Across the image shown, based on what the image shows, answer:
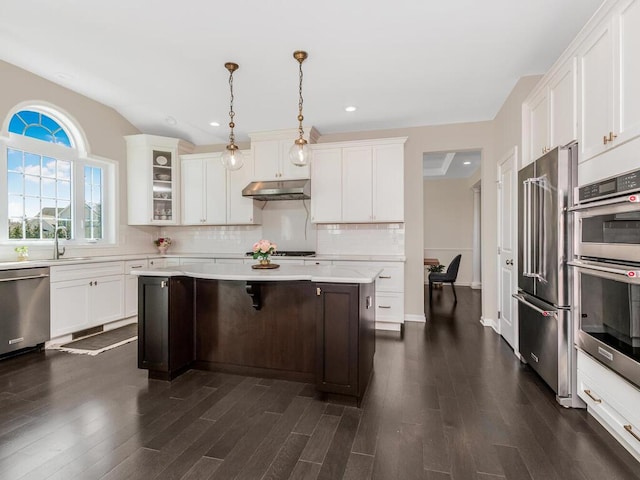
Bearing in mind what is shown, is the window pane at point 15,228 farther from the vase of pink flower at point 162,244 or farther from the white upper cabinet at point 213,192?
the white upper cabinet at point 213,192

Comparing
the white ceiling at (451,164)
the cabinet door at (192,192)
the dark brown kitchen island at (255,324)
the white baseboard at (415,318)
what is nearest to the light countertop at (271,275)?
the dark brown kitchen island at (255,324)

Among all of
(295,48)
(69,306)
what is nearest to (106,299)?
(69,306)

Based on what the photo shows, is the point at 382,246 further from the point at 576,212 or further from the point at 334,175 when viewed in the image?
the point at 576,212

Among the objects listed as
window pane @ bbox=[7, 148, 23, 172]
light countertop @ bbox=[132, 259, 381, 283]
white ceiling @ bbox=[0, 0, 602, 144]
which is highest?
white ceiling @ bbox=[0, 0, 602, 144]

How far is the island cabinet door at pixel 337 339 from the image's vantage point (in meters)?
2.32

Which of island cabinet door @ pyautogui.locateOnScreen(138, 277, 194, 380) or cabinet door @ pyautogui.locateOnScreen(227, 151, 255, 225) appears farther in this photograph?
cabinet door @ pyautogui.locateOnScreen(227, 151, 255, 225)

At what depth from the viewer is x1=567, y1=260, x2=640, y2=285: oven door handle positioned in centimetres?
162

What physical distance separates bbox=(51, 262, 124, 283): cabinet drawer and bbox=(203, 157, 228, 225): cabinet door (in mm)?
1392

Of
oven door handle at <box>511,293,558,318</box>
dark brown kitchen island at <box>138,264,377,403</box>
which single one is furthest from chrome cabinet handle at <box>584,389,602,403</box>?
dark brown kitchen island at <box>138,264,377,403</box>

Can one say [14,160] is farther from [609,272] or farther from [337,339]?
[609,272]

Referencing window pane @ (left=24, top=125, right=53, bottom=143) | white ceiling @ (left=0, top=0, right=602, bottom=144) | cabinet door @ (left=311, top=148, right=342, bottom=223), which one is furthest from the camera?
cabinet door @ (left=311, top=148, right=342, bottom=223)

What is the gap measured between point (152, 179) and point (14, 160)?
1.56 meters

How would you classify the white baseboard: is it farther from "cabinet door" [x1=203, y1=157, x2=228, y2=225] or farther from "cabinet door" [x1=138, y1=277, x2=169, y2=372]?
"cabinet door" [x1=138, y1=277, x2=169, y2=372]

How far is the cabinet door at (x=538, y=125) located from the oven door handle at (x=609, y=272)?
1098mm
